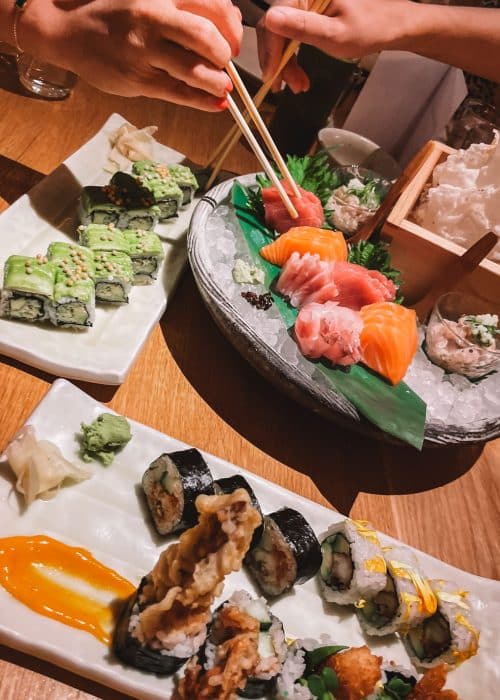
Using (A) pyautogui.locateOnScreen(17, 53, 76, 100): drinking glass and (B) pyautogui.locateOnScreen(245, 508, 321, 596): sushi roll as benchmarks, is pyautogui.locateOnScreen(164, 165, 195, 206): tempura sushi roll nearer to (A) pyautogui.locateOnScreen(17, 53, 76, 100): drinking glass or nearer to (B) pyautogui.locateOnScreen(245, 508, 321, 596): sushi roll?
(A) pyautogui.locateOnScreen(17, 53, 76, 100): drinking glass

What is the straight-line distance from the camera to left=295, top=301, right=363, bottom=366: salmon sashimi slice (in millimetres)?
1938

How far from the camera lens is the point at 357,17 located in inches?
88.7

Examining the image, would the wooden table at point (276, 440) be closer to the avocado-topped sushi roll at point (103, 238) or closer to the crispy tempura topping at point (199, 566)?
the avocado-topped sushi roll at point (103, 238)

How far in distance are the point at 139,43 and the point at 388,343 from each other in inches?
52.9

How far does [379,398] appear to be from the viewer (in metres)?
1.93

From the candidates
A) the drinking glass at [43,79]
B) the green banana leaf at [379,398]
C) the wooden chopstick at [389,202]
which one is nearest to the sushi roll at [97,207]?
the green banana leaf at [379,398]

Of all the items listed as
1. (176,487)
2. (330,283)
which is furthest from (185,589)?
(330,283)

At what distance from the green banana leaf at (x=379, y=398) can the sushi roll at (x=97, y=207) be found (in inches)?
27.1

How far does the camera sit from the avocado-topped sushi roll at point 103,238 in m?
1.95

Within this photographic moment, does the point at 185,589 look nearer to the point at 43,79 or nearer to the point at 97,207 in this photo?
the point at 97,207

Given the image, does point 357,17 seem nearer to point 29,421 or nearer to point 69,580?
point 29,421

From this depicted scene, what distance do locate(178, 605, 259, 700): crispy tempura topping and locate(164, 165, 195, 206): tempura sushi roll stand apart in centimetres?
186

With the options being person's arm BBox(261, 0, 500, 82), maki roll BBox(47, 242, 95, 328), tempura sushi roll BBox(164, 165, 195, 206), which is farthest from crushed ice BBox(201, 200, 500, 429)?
person's arm BBox(261, 0, 500, 82)

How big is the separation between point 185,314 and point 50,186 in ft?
2.55
